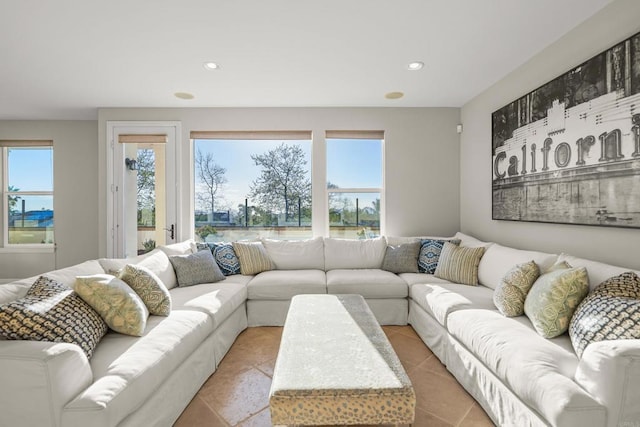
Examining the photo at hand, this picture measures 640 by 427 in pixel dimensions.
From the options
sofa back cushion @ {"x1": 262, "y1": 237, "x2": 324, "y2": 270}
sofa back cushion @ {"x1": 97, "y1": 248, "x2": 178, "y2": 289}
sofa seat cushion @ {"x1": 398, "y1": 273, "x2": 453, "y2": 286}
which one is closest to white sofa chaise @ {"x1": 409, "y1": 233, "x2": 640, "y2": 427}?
sofa seat cushion @ {"x1": 398, "y1": 273, "x2": 453, "y2": 286}

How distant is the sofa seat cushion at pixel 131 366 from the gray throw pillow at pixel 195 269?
0.88 metres

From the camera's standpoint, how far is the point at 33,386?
1.21 m

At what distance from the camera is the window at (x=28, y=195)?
184 inches

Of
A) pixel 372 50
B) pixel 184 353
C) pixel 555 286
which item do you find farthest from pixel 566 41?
pixel 184 353

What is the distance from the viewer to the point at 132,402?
1371 millimetres

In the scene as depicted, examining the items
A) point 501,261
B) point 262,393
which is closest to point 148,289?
point 262,393

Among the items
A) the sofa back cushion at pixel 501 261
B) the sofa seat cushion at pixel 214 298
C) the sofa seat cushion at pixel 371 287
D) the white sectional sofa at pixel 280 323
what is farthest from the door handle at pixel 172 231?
the sofa back cushion at pixel 501 261

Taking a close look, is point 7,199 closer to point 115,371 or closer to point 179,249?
point 179,249

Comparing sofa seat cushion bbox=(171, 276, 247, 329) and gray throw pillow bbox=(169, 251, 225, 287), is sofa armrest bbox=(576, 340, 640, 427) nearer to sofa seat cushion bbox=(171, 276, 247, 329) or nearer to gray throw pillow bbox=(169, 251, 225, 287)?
sofa seat cushion bbox=(171, 276, 247, 329)

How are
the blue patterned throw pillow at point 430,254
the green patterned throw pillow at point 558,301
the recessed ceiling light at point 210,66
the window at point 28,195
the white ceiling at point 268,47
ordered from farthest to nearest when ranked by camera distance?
the window at point 28,195 < the blue patterned throw pillow at point 430,254 < the recessed ceiling light at point 210,66 < the white ceiling at point 268,47 < the green patterned throw pillow at point 558,301

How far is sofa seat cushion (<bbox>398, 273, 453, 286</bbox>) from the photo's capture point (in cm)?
310

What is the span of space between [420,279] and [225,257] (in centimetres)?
214

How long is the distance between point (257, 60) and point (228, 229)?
2309mm

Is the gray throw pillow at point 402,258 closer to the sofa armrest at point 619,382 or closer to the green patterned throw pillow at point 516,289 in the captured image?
the green patterned throw pillow at point 516,289
